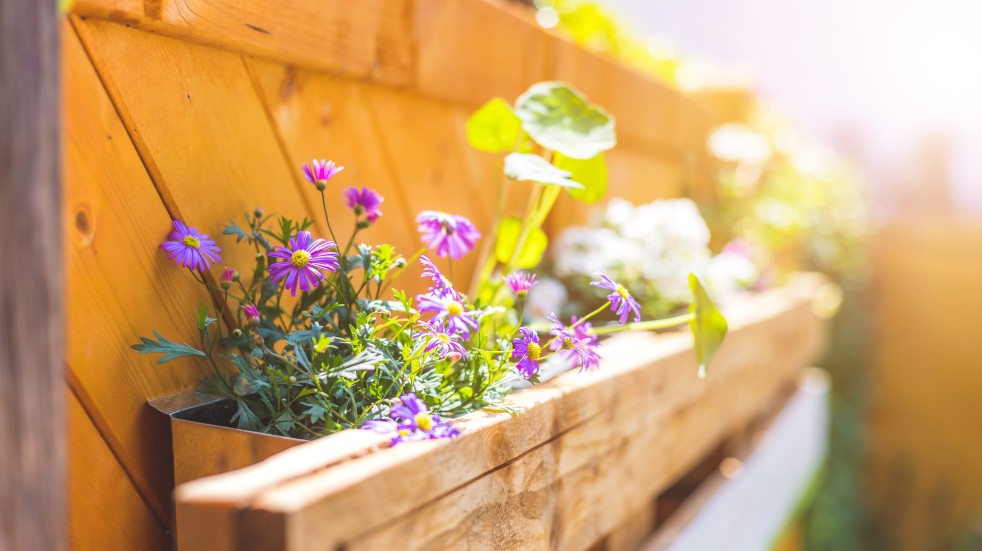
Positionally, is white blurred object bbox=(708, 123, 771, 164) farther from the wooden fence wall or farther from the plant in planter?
the plant in planter

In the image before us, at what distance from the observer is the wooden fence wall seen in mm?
691

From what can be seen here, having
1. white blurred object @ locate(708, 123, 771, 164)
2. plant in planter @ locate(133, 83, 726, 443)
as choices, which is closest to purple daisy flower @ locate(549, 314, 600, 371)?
plant in planter @ locate(133, 83, 726, 443)

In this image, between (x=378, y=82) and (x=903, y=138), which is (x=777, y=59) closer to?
(x=903, y=138)

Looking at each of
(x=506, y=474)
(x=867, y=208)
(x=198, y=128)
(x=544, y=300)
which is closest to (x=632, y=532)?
(x=544, y=300)

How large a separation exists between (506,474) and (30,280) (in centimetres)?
54

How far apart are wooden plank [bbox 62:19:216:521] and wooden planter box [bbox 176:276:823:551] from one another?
0.73 feet

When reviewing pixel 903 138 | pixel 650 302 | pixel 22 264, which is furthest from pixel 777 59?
pixel 22 264

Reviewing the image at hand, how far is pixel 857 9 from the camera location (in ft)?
26.7

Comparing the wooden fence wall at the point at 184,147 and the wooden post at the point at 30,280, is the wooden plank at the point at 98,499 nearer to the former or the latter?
the wooden fence wall at the point at 184,147

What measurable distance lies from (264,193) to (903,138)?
9598 mm

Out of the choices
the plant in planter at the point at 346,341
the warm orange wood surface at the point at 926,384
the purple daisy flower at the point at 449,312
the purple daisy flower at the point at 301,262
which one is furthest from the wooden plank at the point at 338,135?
the warm orange wood surface at the point at 926,384

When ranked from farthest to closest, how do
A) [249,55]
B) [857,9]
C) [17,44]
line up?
[857,9] → [249,55] → [17,44]

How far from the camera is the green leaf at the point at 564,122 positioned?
3.20ft

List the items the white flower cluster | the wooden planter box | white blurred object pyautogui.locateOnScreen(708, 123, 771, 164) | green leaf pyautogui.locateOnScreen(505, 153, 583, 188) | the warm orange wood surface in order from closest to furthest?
the wooden planter box, green leaf pyautogui.locateOnScreen(505, 153, 583, 188), the white flower cluster, white blurred object pyautogui.locateOnScreen(708, 123, 771, 164), the warm orange wood surface
